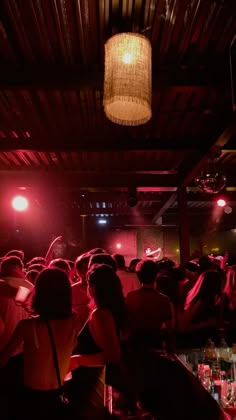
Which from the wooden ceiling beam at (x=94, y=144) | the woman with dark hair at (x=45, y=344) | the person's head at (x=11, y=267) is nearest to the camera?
the woman with dark hair at (x=45, y=344)

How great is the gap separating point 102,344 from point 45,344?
539mm

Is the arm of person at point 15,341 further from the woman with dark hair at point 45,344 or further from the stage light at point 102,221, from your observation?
the stage light at point 102,221

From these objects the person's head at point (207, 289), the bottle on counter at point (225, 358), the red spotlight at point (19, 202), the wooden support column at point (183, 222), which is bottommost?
the bottle on counter at point (225, 358)

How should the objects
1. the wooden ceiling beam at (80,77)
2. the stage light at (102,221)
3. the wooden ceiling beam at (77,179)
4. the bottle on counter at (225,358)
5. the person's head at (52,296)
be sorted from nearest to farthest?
the person's head at (52,296) → the bottle on counter at (225,358) → the wooden ceiling beam at (80,77) → the wooden ceiling beam at (77,179) → the stage light at (102,221)

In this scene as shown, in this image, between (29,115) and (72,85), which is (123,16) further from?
(29,115)

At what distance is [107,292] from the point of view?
126 inches

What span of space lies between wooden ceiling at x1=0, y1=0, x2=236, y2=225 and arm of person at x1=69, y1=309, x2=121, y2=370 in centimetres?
229

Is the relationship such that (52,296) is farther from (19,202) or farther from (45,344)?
(19,202)

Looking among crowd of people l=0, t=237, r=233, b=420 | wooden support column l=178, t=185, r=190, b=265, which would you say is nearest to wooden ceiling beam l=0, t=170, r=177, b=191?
wooden support column l=178, t=185, r=190, b=265

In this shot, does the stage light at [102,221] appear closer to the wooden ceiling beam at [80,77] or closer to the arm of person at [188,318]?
the arm of person at [188,318]

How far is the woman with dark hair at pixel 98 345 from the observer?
9.81 feet

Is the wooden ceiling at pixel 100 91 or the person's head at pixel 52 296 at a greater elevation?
the wooden ceiling at pixel 100 91

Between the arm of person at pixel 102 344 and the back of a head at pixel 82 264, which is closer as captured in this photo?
the arm of person at pixel 102 344

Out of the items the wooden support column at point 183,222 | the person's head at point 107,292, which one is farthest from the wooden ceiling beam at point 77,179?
the person's head at point 107,292
